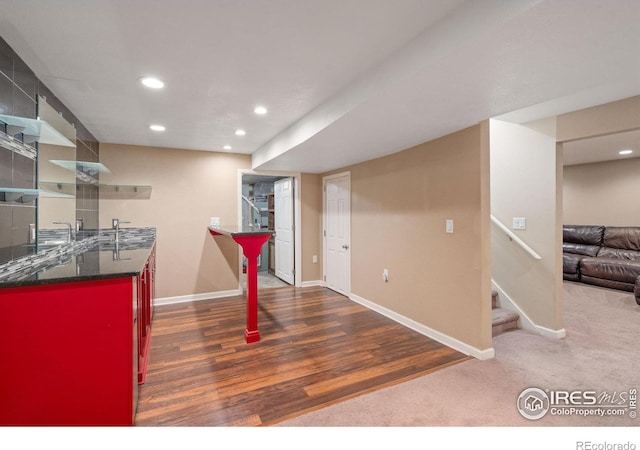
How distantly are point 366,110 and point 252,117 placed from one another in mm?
1303

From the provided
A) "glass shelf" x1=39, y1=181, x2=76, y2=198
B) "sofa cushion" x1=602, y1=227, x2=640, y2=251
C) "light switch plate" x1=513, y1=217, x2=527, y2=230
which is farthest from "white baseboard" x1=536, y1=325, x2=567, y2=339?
"glass shelf" x1=39, y1=181, x2=76, y2=198

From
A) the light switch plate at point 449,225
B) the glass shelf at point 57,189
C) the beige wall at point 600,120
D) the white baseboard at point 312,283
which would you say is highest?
the beige wall at point 600,120

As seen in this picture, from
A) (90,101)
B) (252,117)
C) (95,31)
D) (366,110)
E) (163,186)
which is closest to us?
(95,31)

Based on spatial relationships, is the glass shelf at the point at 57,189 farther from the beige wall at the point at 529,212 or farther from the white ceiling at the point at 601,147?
the white ceiling at the point at 601,147

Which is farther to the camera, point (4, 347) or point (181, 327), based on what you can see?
point (181, 327)

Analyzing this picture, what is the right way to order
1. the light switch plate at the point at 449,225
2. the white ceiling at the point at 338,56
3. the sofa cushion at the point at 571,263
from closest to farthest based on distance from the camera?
the white ceiling at the point at 338,56
the light switch plate at the point at 449,225
the sofa cushion at the point at 571,263

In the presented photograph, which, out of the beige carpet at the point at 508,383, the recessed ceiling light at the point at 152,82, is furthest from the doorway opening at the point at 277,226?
the beige carpet at the point at 508,383

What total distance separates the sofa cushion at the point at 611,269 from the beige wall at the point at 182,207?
231 inches

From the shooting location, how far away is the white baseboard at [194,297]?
4156 mm

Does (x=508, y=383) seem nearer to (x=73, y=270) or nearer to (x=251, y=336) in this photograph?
(x=251, y=336)

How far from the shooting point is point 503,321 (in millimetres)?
3109
